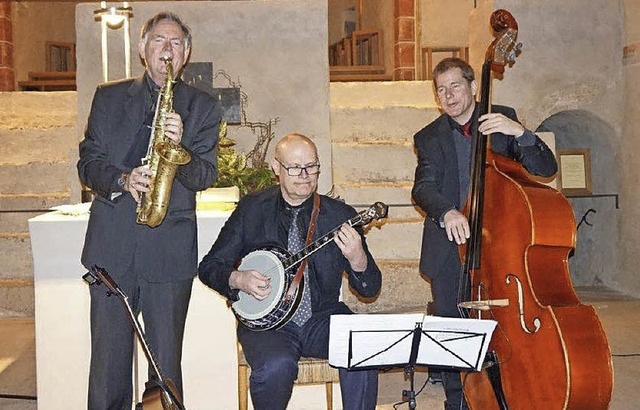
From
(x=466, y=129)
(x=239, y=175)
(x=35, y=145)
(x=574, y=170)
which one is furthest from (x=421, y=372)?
(x=35, y=145)

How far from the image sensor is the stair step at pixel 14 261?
6680 mm

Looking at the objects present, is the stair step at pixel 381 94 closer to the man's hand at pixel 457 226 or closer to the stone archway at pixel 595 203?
the stone archway at pixel 595 203

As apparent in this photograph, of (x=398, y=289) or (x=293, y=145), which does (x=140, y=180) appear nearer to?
(x=293, y=145)

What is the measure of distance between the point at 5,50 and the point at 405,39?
4.53 meters

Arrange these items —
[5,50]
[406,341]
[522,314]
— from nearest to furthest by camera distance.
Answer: [406,341] → [522,314] → [5,50]

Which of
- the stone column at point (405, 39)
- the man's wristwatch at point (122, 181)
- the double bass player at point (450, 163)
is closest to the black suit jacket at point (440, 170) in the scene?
the double bass player at point (450, 163)

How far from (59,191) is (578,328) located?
529cm

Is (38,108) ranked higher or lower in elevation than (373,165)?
higher

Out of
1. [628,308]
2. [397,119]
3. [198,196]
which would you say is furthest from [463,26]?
[198,196]

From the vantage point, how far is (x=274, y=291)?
3.11 metres

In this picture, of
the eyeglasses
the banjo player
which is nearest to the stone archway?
the banjo player

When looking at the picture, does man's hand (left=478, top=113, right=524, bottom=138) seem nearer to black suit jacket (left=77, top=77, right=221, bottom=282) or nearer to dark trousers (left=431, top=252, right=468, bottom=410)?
dark trousers (left=431, top=252, right=468, bottom=410)

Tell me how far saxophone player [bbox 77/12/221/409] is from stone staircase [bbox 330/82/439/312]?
3.50 metres

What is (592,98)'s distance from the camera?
23.2ft
